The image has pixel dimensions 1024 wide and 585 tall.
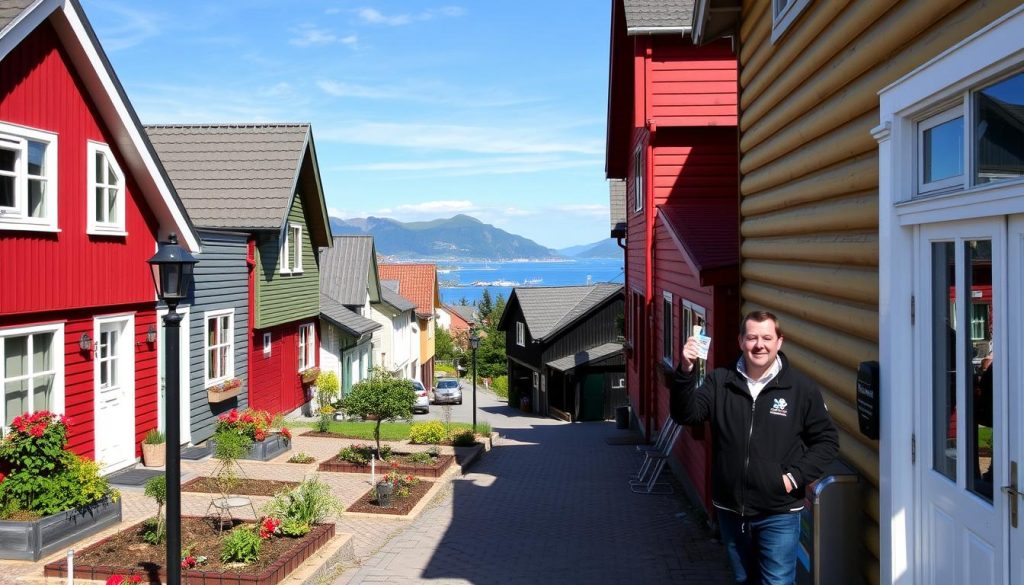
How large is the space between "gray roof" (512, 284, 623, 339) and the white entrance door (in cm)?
2540

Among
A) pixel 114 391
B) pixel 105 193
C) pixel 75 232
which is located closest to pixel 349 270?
pixel 114 391

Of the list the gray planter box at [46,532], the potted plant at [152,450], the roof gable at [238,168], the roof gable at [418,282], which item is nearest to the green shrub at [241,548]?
the gray planter box at [46,532]

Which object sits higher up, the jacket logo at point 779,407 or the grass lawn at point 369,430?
the jacket logo at point 779,407

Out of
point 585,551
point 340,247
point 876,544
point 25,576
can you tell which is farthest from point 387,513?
point 340,247

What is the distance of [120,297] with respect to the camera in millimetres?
12516

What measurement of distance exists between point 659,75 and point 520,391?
101ft

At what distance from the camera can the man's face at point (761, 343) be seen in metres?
4.52

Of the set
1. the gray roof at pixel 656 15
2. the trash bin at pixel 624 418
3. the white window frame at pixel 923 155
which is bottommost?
the trash bin at pixel 624 418

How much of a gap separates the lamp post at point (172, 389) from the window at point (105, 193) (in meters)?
5.84

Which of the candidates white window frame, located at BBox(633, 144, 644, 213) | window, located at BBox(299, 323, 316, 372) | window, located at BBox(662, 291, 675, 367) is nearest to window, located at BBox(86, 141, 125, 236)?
window, located at BBox(662, 291, 675, 367)

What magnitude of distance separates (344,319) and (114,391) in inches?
553

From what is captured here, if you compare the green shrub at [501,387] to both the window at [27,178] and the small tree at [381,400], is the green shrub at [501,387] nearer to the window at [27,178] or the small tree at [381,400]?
the small tree at [381,400]

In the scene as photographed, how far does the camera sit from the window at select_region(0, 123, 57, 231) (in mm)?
9922

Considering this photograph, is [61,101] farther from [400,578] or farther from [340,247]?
[340,247]
